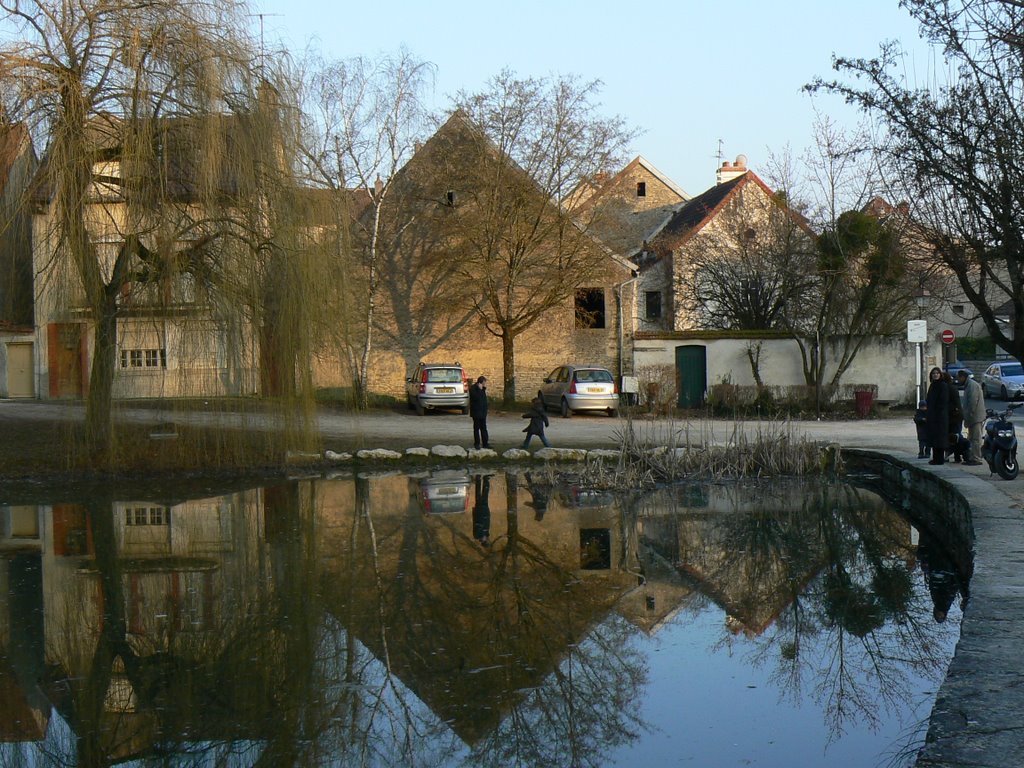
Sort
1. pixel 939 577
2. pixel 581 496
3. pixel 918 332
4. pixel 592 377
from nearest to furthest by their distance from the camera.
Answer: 1. pixel 939 577
2. pixel 581 496
3. pixel 918 332
4. pixel 592 377

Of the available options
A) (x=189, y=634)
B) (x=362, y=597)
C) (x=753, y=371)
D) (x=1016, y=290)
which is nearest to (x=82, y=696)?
(x=189, y=634)

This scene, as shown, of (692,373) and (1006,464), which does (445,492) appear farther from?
(692,373)

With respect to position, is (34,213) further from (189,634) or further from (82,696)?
(82,696)

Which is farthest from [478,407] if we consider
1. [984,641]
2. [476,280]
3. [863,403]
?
[984,641]

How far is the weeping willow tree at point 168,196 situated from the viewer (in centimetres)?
1703

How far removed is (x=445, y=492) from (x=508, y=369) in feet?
58.9

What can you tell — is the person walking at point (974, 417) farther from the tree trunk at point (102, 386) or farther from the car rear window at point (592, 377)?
the car rear window at point (592, 377)

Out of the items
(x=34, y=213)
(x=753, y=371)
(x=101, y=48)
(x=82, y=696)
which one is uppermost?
(x=101, y=48)

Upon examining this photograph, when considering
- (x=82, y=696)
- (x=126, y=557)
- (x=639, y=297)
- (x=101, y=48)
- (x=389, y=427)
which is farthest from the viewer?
(x=639, y=297)

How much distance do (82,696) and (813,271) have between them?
94.5ft

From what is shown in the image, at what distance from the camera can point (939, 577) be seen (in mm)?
10570

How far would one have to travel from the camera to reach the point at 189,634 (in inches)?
333

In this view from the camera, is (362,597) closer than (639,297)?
Yes

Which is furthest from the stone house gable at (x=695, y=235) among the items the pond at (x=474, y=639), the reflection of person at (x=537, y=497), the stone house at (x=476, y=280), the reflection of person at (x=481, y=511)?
the pond at (x=474, y=639)
